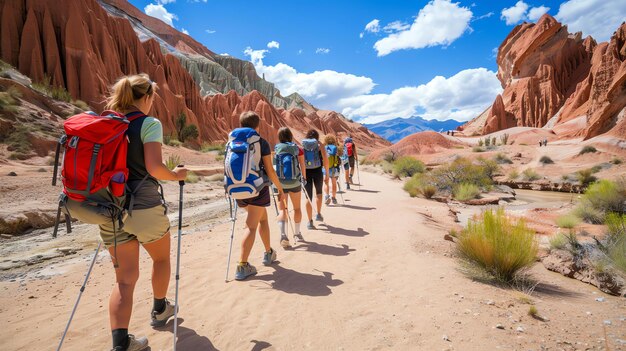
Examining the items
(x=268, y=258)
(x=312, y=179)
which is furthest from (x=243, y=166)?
(x=312, y=179)

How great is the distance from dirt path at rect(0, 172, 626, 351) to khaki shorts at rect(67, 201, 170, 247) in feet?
3.57

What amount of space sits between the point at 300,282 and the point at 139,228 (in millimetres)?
2260

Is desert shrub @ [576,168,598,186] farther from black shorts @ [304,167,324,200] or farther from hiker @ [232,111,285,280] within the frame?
hiker @ [232,111,285,280]

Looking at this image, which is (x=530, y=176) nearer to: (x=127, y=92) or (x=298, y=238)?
(x=298, y=238)

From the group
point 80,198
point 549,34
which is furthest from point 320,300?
point 549,34

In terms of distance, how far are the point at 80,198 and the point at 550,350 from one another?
3.70m

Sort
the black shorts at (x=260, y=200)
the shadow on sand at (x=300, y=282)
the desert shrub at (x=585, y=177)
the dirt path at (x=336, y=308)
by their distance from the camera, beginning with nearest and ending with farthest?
the dirt path at (x=336, y=308) → the shadow on sand at (x=300, y=282) → the black shorts at (x=260, y=200) → the desert shrub at (x=585, y=177)

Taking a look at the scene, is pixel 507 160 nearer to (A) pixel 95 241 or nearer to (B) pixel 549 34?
(A) pixel 95 241

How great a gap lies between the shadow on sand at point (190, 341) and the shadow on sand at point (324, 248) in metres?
2.55

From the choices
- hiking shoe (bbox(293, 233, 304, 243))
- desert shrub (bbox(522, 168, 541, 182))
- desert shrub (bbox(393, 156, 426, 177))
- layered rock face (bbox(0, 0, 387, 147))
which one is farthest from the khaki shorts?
layered rock face (bbox(0, 0, 387, 147))

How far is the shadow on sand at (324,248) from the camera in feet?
17.2

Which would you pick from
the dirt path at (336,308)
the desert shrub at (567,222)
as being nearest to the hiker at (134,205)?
the dirt path at (336,308)

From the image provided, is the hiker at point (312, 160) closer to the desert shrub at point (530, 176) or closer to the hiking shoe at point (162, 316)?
the hiking shoe at point (162, 316)

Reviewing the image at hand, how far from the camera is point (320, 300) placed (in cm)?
359
